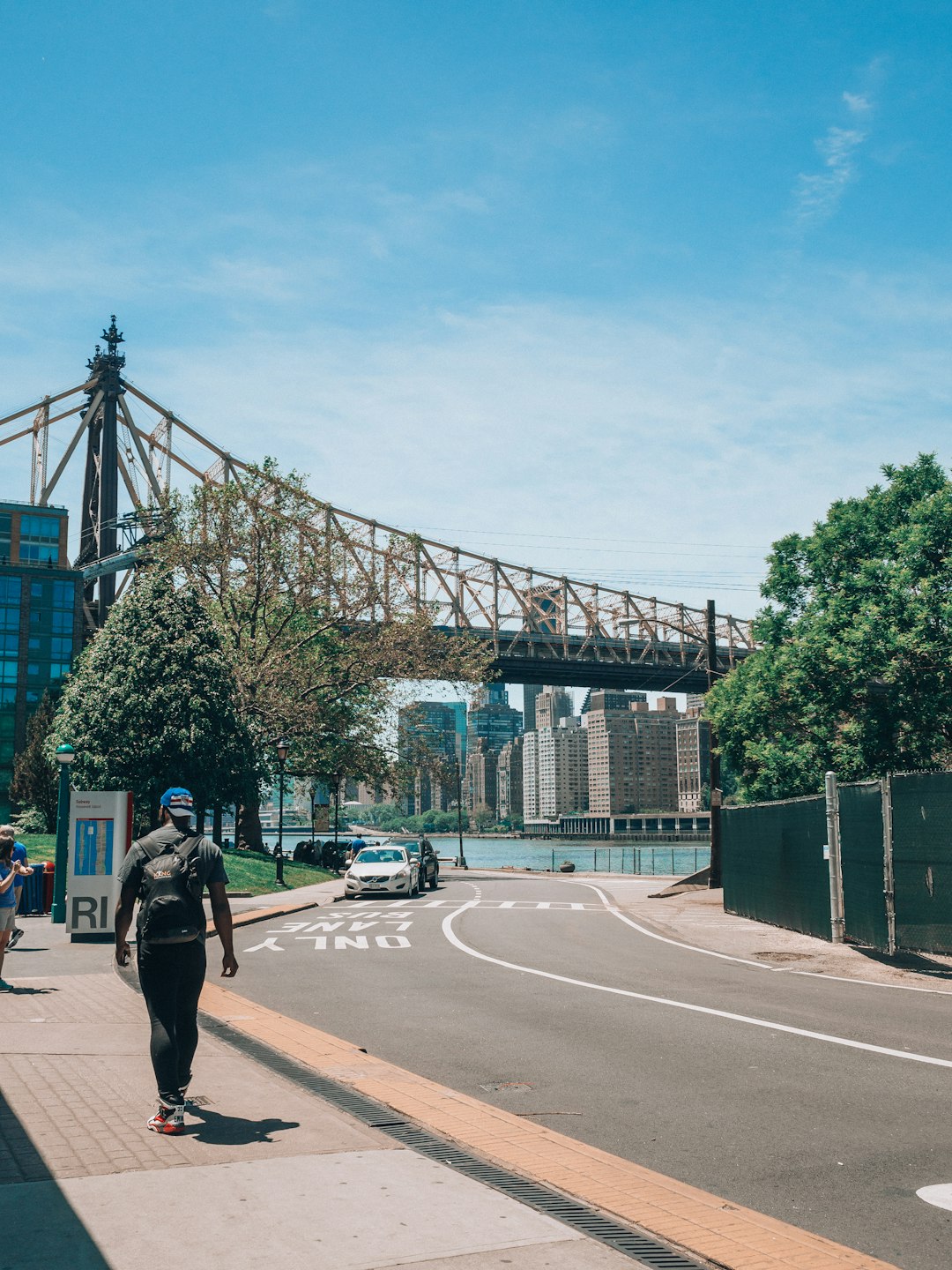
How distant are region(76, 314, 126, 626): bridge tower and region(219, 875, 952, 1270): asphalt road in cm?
5791

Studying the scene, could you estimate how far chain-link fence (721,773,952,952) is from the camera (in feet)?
48.9

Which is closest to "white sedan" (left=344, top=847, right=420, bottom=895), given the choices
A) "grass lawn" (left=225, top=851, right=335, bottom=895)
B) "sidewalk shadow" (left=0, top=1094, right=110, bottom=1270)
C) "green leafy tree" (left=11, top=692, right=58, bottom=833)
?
"grass lawn" (left=225, top=851, right=335, bottom=895)

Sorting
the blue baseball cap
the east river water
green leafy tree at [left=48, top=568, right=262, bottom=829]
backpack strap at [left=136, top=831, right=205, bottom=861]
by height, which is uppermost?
green leafy tree at [left=48, top=568, right=262, bottom=829]

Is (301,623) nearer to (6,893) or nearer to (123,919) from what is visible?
(6,893)

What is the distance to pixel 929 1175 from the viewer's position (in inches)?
242

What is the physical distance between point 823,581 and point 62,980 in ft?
87.5

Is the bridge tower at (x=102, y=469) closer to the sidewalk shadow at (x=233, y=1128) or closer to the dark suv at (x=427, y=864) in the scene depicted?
the dark suv at (x=427, y=864)

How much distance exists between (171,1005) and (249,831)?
2149 inches

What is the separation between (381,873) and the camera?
110 feet

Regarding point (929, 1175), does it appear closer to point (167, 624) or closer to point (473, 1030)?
point (473, 1030)

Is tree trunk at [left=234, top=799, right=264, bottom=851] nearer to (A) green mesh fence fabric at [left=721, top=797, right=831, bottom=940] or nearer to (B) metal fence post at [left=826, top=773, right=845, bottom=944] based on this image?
(A) green mesh fence fabric at [left=721, top=797, right=831, bottom=940]

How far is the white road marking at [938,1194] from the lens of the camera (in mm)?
5695

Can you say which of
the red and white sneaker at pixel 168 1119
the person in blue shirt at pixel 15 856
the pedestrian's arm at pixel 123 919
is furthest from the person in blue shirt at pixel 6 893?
the red and white sneaker at pixel 168 1119

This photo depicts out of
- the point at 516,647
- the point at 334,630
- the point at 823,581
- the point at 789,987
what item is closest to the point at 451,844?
the point at 516,647
